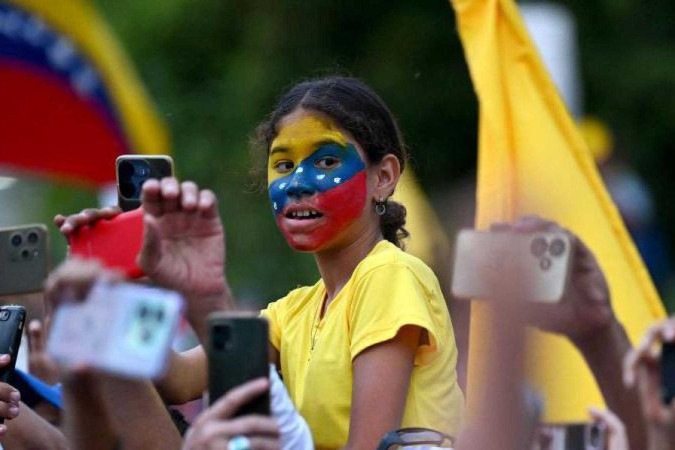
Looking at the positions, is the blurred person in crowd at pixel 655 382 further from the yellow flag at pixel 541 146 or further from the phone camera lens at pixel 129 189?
the yellow flag at pixel 541 146

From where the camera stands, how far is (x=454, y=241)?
3023 millimetres

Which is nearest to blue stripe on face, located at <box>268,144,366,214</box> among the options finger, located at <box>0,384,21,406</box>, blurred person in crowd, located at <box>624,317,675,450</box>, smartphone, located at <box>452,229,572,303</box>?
finger, located at <box>0,384,21,406</box>

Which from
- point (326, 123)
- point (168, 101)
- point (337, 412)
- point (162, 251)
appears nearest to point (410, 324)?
point (337, 412)

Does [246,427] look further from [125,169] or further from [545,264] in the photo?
[125,169]

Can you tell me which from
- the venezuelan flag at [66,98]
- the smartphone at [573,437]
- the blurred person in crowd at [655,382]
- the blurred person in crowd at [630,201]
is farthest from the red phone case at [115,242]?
the blurred person in crowd at [630,201]

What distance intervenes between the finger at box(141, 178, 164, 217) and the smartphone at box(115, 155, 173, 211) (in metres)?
0.49

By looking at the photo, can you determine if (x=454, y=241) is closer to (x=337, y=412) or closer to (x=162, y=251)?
(x=162, y=251)

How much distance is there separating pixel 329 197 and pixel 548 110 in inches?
34.1

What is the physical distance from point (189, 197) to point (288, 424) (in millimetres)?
474

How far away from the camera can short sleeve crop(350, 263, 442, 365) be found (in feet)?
12.3

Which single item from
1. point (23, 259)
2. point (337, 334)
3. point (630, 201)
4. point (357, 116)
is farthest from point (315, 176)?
point (630, 201)

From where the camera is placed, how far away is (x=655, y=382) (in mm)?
2621

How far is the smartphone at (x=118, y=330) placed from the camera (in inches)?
101

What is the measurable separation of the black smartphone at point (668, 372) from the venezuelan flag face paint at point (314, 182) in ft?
4.68
